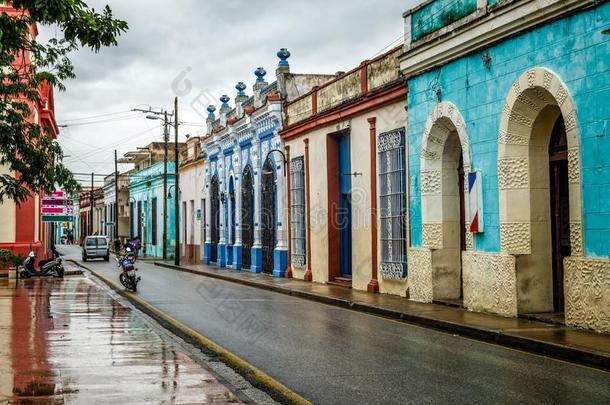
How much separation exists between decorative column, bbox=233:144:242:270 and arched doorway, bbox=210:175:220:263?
4.56 metres

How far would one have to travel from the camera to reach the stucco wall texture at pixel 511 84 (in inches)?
476

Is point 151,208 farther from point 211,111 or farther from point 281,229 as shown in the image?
point 281,229

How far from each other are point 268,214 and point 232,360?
20924 millimetres

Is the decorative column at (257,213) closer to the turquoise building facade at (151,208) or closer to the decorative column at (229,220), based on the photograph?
the decorative column at (229,220)

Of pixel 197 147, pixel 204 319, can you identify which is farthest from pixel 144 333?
pixel 197 147

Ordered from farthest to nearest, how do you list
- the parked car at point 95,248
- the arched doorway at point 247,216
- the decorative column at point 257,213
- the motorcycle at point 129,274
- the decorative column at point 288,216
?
the parked car at point 95,248, the arched doorway at point 247,216, the decorative column at point 257,213, the decorative column at point 288,216, the motorcycle at point 129,274

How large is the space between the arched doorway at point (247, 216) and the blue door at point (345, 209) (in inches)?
375

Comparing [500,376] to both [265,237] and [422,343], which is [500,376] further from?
[265,237]

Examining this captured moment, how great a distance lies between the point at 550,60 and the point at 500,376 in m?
6.28

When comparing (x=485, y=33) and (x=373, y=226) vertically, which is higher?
(x=485, y=33)

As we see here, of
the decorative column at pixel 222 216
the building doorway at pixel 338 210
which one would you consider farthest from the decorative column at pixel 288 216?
the decorative column at pixel 222 216

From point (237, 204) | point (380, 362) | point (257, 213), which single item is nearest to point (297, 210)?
point (257, 213)

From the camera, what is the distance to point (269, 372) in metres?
9.58

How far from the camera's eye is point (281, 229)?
29250 mm
